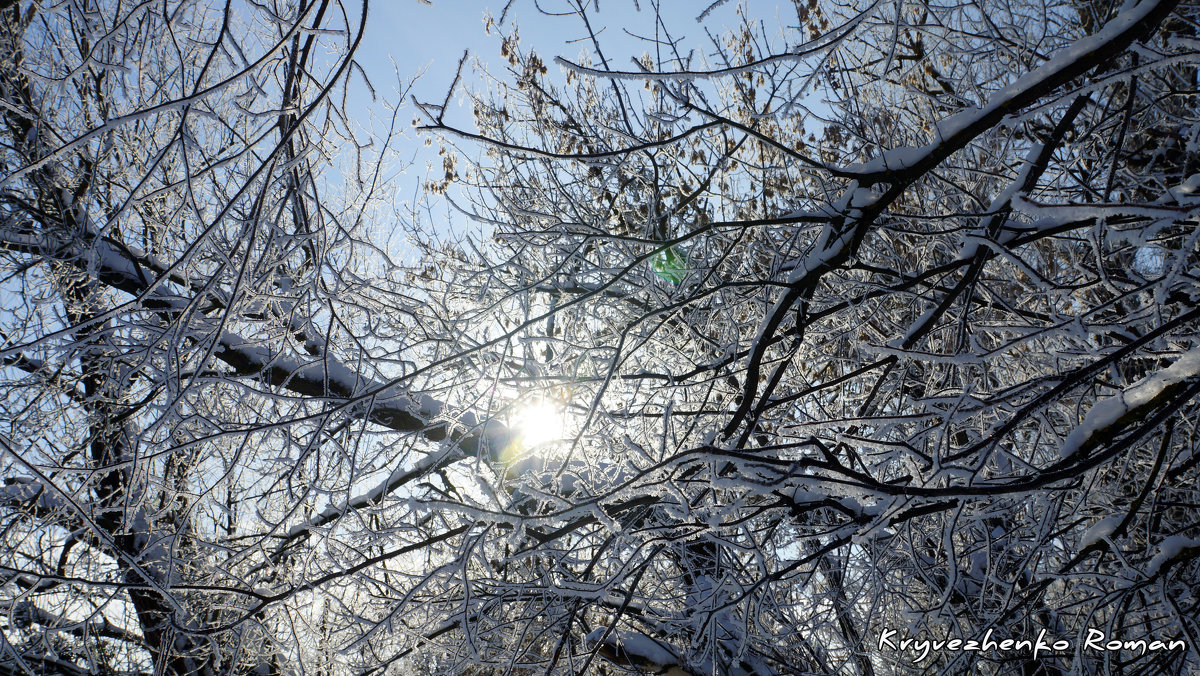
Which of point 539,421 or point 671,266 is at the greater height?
point 671,266

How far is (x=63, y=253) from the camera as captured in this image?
4625 millimetres

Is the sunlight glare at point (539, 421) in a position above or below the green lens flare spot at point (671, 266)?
below

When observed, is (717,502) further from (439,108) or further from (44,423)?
(44,423)

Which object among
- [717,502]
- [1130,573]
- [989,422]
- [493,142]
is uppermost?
[493,142]

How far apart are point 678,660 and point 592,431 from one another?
174 cm

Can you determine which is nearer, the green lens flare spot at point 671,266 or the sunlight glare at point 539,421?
the sunlight glare at point 539,421

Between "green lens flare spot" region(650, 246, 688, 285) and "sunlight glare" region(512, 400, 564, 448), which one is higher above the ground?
"green lens flare spot" region(650, 246, 688, 285)

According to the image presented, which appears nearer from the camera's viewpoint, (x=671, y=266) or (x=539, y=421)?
(x=539, y=421)

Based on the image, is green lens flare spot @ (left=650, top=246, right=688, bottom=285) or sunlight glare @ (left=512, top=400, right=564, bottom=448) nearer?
sunlight glare @ (left=512, top=400, right=564, bottom=448)

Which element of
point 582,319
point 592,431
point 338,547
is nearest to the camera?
point 592,431

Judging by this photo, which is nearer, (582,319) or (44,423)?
(582,319)

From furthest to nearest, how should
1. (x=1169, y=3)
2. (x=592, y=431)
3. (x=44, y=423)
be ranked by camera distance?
(x=44, y=423), (x=592, y=431), (x=1169, y=3)

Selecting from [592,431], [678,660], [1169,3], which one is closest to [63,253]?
[592,431]

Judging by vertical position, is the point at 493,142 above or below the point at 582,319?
below
